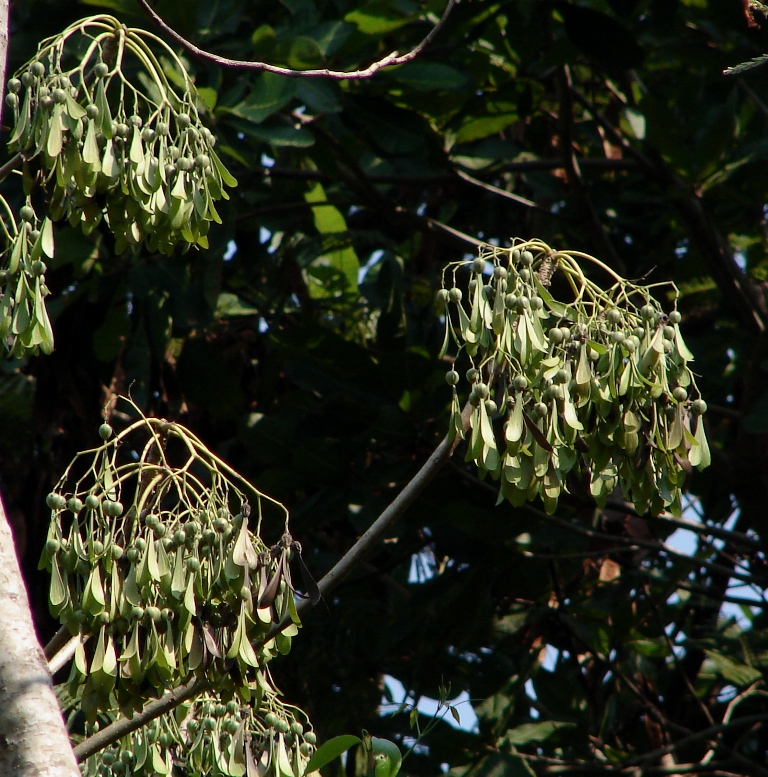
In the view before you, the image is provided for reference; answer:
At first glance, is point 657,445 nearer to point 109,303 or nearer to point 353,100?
point 353,100

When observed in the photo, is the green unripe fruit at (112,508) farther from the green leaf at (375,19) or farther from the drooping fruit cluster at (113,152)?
the green leaf at (375,19)

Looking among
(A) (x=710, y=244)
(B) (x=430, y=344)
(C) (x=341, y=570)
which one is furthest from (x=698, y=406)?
(A) (x=710, y=244)

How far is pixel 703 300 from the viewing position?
4.77m

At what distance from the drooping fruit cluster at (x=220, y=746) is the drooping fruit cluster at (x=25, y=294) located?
0.84 meters

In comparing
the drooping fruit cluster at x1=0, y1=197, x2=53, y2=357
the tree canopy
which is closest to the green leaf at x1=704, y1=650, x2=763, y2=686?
the tree canopy

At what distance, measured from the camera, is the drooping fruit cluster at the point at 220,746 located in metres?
2.22

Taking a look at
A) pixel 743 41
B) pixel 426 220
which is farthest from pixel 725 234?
pixel 426 220

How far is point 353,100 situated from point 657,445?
2.25m

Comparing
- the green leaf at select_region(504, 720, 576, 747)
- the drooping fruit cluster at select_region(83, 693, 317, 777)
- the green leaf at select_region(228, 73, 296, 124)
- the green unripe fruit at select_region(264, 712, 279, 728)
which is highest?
the green leaf at select_region(228, 73, 296, 124)

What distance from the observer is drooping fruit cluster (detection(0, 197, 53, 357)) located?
1884 mm

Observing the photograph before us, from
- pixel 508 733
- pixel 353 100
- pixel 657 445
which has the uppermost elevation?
pixel 353 100

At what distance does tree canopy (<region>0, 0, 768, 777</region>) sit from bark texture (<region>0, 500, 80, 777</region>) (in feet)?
5.64

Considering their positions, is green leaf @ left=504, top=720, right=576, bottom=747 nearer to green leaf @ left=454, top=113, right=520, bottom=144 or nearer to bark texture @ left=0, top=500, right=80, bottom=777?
green leaf @ left=454, top=113, right=520, bottom=144

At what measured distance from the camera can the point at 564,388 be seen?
1.79m
